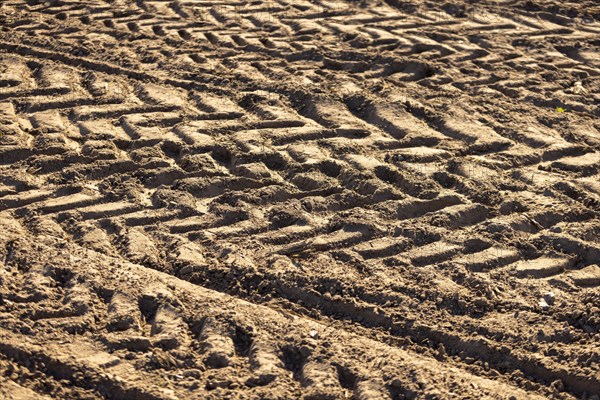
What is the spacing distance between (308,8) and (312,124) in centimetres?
224

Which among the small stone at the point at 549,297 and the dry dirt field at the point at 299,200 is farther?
the small stone at the point at 549,297

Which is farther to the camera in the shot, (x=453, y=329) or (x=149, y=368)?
(x=453, y=329)

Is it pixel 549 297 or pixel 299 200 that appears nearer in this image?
pixel 549 297

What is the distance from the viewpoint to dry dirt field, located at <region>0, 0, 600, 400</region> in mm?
4074

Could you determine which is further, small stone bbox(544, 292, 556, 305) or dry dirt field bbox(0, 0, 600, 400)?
small stone bbox(544, 292, 556, 305)

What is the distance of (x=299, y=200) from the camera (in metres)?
5.33

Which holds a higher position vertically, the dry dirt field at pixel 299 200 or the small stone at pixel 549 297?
the dry dirt field at pixel 299 200

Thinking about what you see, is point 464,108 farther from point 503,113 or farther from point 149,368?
point 149,368

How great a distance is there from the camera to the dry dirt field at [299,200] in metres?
4.07

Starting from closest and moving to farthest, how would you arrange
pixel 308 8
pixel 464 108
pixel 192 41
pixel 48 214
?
pixel 48 214 < pixel 464 108 < pixel 192 41 < pixel 308 8

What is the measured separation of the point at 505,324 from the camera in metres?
4.34

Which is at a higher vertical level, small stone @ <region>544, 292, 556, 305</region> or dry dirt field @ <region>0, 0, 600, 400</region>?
dry dirt field @ <region>0, 0, 600, 400</region>

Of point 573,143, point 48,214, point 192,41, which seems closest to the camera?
point 48,214

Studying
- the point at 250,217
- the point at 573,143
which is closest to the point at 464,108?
the point at 573,143
